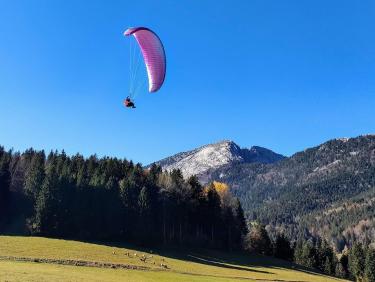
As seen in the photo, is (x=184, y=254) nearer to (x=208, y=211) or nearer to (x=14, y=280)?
(x=208, y=211)

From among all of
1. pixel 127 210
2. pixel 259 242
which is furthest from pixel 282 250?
pixel 127 210

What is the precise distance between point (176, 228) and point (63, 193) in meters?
29.7

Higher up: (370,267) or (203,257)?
(203,257)

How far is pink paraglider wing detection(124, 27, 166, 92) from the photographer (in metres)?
35.9

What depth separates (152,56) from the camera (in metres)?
36.5

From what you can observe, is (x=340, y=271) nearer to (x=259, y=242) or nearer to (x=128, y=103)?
(x=259, y=242)

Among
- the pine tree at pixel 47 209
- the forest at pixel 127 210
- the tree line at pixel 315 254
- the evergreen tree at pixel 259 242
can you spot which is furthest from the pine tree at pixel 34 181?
the evergreen tree at pixel 259 242

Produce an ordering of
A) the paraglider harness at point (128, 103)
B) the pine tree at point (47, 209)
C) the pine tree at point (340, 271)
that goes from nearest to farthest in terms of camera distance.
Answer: the paraglider harness at point (128, 103), the pine tree at point (47, 209), the pine tree at point (340, 271)

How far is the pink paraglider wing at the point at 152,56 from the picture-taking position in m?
35.9

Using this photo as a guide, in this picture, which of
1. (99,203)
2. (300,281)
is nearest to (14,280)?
(300,281)

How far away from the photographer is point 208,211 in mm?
118375

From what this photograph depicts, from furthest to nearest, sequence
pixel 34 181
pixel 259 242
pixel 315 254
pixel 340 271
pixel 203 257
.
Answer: pixel 315 254, pixel 340 271, pixel 259 242, pixel 34 181, pixel 203 257

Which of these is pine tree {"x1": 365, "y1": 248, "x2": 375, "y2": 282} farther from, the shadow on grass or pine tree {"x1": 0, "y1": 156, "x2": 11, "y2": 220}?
pine tree {"x1": 0, "y1": 156, "x2": 11, "y2": 220}

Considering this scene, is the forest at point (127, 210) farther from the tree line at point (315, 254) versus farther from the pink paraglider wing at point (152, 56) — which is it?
the pink paraglider wing at point (152, 56)
